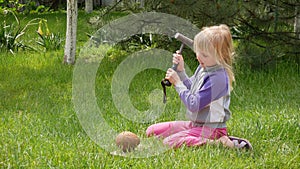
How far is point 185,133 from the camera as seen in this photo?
336 cm

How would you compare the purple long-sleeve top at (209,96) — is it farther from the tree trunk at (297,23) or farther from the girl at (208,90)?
the tree trunk at (297,23)

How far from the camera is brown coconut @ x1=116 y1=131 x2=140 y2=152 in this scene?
318cm

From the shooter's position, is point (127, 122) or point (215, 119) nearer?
point (215, 119)

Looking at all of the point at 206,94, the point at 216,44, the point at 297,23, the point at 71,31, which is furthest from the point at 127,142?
the point at 297,23

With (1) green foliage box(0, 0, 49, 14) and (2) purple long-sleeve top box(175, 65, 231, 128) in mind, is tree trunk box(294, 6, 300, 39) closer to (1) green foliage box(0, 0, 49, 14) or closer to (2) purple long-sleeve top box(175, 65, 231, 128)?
(2) purple long-sleeve top box(175, 65, 231, 128)

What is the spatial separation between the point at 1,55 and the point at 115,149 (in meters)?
4.25

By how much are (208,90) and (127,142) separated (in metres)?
0.59

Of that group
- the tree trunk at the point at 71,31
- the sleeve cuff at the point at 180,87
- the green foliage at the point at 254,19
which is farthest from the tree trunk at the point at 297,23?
the sleeve cuff at the point at 180,87

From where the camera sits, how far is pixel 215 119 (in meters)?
3.28

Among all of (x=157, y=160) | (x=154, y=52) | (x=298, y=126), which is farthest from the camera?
(x=154, y=52)

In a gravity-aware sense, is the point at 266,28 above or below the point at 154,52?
above

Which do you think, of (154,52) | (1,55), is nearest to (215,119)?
(154,52)

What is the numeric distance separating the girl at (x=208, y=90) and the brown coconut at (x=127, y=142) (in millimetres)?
238

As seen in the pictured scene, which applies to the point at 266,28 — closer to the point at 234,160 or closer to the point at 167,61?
the point at 167,61
